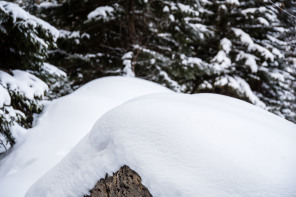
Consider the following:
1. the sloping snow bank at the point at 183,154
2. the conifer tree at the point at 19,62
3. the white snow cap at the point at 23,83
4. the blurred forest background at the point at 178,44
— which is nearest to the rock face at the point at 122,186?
the sloping snow bank at the point at 183,154

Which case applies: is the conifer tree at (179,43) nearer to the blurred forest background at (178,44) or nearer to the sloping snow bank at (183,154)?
the blurred forest background at (178,44)

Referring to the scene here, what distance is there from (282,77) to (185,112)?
8.35m

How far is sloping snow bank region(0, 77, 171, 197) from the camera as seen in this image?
2.53 m

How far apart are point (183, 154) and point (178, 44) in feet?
22.8

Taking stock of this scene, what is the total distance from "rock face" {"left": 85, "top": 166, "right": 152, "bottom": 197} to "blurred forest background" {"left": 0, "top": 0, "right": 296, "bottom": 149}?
205 inches

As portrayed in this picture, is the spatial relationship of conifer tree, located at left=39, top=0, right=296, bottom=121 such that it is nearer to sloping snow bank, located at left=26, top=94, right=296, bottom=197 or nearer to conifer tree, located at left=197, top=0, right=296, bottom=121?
conifer tree, located at left=197, top=0, right=296, bottom=121

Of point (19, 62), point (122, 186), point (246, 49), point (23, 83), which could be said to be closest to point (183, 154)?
point (122, 186)

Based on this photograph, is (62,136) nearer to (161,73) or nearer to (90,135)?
(90,135)

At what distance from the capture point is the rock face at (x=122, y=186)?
133cm

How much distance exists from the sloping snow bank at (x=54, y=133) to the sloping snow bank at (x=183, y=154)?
800mm

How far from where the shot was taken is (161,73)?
752 centimetres

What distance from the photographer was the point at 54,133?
3.12 meters

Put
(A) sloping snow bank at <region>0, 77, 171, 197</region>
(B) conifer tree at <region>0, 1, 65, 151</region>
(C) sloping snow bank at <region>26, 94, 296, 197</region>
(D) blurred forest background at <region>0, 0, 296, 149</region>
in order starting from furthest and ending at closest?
1. (D) blurred forest background at <region>0, 0, 296, 149</region>
2. (B) conifer tree at <region>0, 1, 65, 151</region>
3. (A) sloping snow bank at <region>0, 77, 171, 197</region>
4. (C) sloping snow bank at <region>26, 94, 296, 197</region>

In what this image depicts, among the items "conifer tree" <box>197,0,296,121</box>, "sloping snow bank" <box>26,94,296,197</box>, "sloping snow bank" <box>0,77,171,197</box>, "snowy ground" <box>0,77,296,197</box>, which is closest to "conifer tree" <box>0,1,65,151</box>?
"sloping snow bank" <box>0,77,171,197</box>
